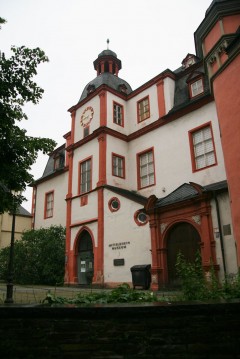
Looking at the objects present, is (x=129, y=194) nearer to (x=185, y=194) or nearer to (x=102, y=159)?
(x=102, y=159)

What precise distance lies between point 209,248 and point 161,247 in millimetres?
2647

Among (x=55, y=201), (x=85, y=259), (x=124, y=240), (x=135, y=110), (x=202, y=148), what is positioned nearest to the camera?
(x=202, y=148)

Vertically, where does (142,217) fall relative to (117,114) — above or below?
below

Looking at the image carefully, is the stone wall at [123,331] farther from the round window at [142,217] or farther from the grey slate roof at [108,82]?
the grey slate roof at [108,82]

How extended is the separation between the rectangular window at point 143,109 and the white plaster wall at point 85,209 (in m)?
6.16

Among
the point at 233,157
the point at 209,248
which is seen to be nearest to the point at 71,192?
the point at 209,248

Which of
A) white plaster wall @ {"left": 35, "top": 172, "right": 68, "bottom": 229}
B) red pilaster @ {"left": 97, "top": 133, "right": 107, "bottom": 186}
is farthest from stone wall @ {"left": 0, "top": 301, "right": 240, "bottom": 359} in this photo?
white plaster wall @ {"left": 35, "top": 172, "right": 68, "bottom": 229}

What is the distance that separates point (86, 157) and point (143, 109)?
204 inches

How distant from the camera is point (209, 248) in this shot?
42.6 feet

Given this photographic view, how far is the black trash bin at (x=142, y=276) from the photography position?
1494 centimetres

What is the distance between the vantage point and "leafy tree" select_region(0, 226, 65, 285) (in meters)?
21.5

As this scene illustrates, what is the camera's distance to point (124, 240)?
1752 cm

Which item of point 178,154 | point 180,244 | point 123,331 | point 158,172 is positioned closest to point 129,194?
point 158,172

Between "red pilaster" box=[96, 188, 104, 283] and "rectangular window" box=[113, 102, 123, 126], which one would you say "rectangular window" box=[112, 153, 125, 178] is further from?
"rectangular window" box=[113, 102, 123, 126]
